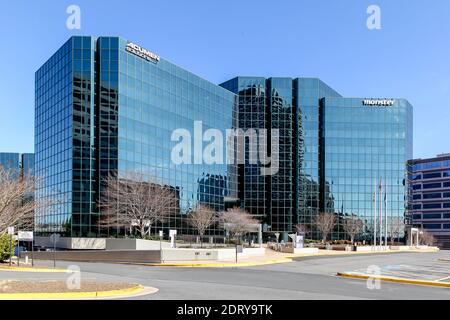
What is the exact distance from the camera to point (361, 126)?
323 ft

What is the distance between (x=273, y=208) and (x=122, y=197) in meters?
45.2

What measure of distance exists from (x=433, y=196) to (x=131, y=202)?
12561cm

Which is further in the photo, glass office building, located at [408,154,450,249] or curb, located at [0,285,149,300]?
glass office building, located at [408,154,450,249]

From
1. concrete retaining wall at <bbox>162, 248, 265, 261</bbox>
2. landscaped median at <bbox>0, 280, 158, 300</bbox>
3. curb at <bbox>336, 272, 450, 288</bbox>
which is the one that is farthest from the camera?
concrete retaining wall at <bbox>162, 248, 265, 261</bbox>

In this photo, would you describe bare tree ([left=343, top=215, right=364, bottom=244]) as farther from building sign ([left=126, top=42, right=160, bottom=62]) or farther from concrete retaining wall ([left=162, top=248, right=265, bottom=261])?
concrete retaining wall ([left=162, top=248, right=265, bottom=261])

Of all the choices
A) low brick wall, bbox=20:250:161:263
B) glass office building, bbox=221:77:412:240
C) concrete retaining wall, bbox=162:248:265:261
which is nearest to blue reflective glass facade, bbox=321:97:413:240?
glass office building, bbox=221:77:412:240

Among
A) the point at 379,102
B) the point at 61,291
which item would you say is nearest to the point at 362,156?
the point at 379,102

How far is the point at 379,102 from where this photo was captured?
326ft

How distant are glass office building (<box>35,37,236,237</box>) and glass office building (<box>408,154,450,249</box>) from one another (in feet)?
320

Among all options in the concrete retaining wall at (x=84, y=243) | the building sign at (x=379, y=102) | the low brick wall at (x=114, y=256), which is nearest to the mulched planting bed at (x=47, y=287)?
the low brick wall at (x=114, y=256)

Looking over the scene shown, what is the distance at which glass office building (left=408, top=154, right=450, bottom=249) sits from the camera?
14512 cm

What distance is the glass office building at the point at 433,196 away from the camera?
145 m

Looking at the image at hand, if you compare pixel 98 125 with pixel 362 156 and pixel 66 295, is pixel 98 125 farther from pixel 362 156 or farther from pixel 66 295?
pixel 362 156
